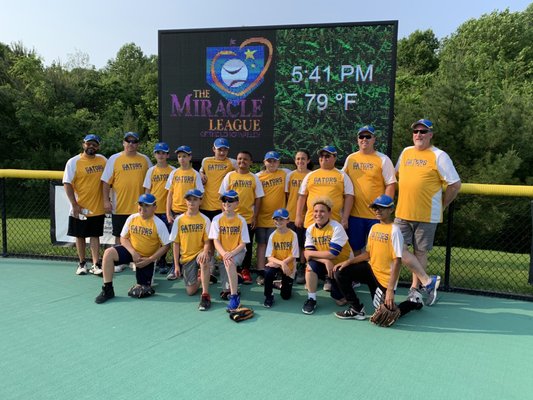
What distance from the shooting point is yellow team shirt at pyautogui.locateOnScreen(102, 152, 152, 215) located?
17.6 ft

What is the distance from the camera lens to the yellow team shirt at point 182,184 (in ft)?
17.0

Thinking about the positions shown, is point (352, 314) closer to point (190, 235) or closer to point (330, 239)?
point (330, 239)

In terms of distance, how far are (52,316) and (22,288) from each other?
1.13m

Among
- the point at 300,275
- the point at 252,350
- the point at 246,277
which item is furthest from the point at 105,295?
the point at 300,275

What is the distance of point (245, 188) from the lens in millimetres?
5008

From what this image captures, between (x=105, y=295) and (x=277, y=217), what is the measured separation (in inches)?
76.6

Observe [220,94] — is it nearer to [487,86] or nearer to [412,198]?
[412,198]

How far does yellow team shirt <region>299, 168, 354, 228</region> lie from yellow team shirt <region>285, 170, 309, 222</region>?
0.35m

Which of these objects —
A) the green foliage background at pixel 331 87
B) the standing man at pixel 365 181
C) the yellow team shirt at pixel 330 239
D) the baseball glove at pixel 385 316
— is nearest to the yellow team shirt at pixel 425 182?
the standing man at pixel 365 181

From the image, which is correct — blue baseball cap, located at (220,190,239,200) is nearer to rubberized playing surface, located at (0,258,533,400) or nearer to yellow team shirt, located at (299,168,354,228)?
yellow team shirt, located at (299,168,354,228)

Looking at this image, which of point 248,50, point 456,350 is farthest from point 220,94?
point 456,350

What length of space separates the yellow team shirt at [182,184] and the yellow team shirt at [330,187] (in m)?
1.33

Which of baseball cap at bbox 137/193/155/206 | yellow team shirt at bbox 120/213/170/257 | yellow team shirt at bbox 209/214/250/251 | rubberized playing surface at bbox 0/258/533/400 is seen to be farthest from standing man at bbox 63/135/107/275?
yellow team shirt at bbox 209/214/250/251

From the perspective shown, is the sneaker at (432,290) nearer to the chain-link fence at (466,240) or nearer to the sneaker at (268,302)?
the chain-link fence at (466,240)
